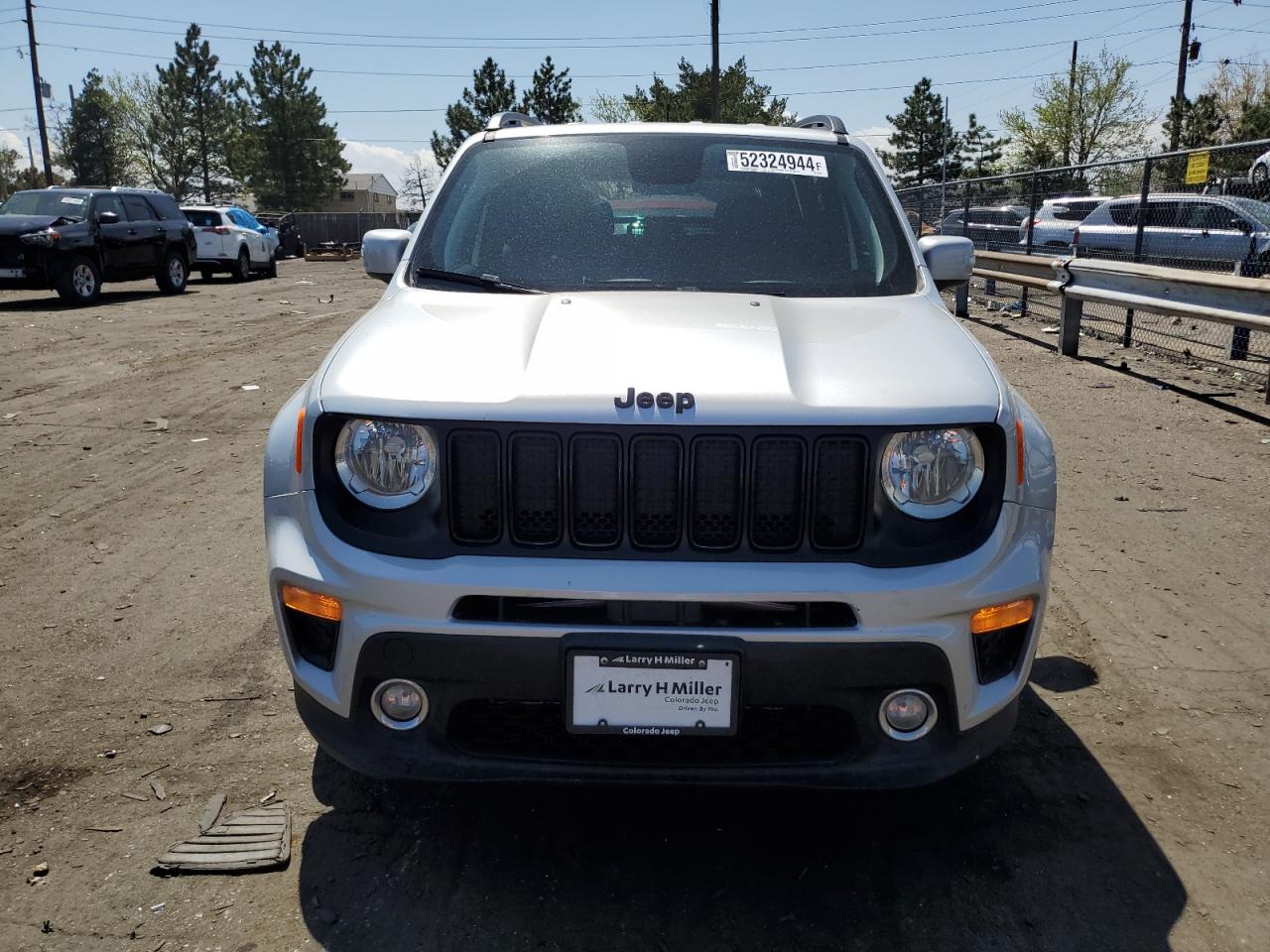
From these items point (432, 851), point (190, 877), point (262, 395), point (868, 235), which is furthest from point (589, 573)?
point (262, 395)

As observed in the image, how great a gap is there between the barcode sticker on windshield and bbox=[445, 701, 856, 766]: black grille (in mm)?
2087

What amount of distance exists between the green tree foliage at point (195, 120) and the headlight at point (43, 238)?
68550mm

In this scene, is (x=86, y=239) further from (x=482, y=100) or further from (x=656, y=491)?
(x=482, y=100)

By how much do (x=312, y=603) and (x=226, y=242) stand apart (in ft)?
82.2

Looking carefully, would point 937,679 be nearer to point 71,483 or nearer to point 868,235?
point 868,235

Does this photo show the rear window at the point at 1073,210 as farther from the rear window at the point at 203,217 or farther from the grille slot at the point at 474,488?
the rear window at the point at 203,217

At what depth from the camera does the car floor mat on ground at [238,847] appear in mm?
2658

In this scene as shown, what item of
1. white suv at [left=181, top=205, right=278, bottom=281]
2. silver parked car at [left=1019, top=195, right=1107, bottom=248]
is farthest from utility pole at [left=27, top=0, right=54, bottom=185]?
silver parked car at [left=1019, top=195, right=1107, bottom=248]

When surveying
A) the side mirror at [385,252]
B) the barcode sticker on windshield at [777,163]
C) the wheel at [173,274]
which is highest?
the barcode sticker on windshield at [777,163]

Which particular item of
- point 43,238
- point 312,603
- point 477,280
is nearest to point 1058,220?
point 477,280

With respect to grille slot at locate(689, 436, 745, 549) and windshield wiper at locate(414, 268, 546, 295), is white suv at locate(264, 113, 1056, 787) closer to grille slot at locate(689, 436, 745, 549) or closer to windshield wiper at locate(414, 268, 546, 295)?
grille slot at locate(689, 436, 745, 549)

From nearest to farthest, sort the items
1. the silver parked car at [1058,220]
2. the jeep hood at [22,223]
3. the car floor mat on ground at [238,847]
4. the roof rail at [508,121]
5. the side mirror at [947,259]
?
1. the car floor mat on ground at [238,847]
2. the side mirror at [947,259]
3. the roof rail at [508,121]
4. the silver parked car at [1058,220]
5. the jeep hood at [22,223]

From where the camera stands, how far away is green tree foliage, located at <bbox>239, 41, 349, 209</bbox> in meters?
79.8

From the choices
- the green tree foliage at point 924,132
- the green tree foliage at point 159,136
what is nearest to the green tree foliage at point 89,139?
the green tree foliage at point 159,136
